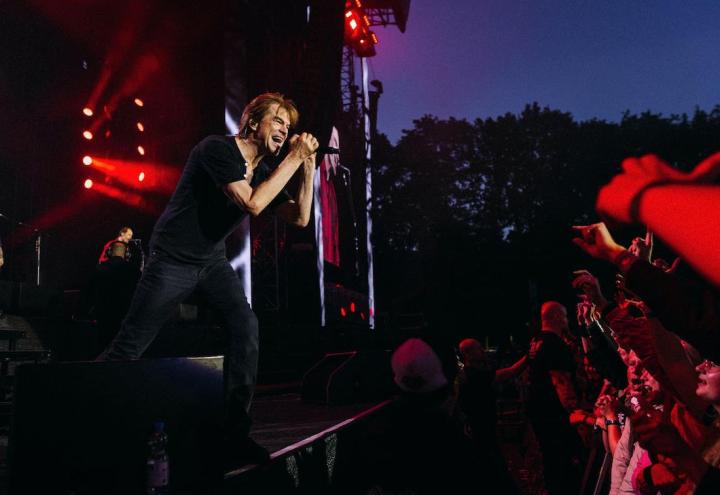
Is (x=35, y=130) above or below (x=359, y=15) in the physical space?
below

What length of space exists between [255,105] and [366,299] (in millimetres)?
16406

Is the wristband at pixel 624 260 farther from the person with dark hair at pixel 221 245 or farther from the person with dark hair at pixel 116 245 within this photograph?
the person with dark hair at pixel 116 245

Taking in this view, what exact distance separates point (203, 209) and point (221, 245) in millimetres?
213

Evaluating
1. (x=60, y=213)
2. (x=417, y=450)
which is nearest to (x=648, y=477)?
(x=417, y=450)

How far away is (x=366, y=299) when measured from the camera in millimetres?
19375

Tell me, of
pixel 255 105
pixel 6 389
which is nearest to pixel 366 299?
pixel 6 389

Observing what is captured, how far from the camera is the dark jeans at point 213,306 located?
2609 millimetres

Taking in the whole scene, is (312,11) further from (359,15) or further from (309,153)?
(359,15)

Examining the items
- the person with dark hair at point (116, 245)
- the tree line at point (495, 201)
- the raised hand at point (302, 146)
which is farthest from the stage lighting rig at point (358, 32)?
the raised hand at point (302, 146)

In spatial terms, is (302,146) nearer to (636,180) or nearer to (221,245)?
(221,245)

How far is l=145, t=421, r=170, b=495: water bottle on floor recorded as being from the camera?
2.15 metres

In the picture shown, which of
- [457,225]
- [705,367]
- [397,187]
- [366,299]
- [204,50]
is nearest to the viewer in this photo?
[705,367]

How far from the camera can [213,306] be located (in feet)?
9.87

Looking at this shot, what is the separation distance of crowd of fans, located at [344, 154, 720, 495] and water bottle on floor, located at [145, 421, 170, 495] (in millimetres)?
732
